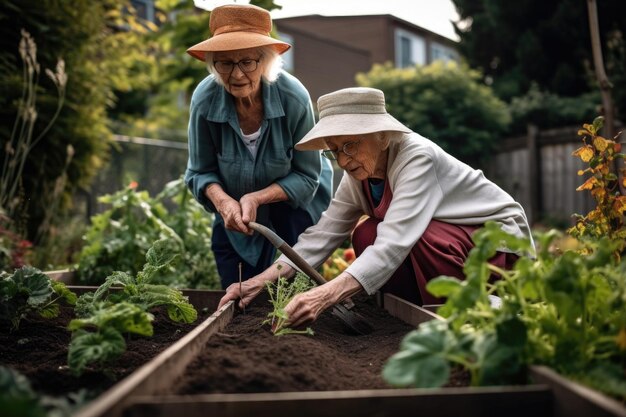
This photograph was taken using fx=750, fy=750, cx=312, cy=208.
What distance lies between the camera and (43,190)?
268 inches

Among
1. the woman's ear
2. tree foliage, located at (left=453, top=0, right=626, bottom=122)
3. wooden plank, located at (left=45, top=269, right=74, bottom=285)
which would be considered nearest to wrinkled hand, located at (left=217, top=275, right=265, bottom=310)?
the woman's ear

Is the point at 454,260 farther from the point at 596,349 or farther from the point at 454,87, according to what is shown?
the point at 454,87

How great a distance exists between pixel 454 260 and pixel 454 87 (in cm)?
1173

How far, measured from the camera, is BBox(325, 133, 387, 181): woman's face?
3102 millimetres

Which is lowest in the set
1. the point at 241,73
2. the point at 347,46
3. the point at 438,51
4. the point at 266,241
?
the point at 266,241

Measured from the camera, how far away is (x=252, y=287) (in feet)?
10.8

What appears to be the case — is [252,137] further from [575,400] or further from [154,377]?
[575,400]

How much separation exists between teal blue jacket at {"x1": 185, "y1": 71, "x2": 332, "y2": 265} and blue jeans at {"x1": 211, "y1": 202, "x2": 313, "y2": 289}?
142mm

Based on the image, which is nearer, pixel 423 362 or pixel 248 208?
pixel 423 362

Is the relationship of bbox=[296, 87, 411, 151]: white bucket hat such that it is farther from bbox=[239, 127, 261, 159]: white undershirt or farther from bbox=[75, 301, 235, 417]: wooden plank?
bbox=[75, 301, 235, 417]: wooden plank

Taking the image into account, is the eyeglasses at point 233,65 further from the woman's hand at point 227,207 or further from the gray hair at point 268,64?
the woman's hand at point 227,207

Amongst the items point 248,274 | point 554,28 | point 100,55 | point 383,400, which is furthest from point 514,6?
point 383,400

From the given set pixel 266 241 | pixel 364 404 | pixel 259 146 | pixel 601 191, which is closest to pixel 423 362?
pixel 364 404

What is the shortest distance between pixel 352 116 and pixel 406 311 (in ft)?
2.74
